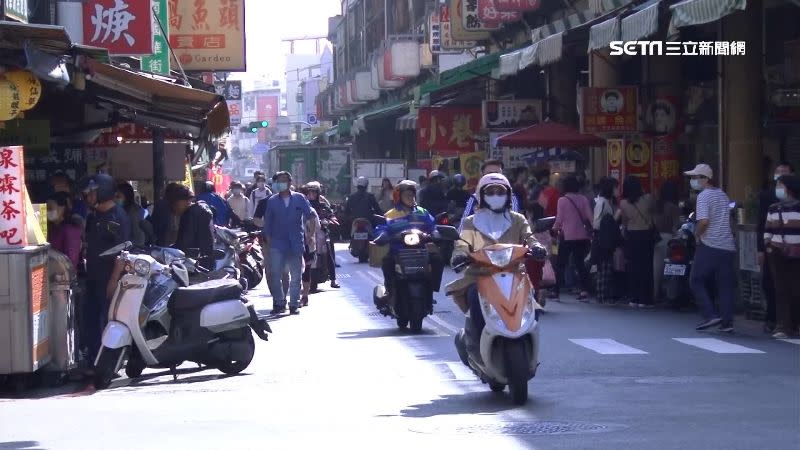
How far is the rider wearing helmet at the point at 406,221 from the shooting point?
56.3 feet

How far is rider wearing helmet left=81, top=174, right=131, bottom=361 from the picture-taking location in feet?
47.1

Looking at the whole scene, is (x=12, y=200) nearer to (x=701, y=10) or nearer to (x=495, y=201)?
(x=495, y=201)

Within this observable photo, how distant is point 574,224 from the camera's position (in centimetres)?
2191

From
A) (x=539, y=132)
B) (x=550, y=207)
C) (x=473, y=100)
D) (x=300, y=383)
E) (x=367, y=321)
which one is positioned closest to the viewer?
(x=300, y=383)

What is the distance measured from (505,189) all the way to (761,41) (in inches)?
514

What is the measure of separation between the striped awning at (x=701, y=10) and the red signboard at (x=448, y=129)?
21.6 m

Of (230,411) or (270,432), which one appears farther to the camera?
(230,411)

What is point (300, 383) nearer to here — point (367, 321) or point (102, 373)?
point (102, 373)

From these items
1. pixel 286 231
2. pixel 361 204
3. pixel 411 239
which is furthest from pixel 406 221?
pixel 361 204

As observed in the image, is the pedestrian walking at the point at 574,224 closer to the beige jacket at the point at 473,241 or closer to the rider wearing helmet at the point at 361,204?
the rider wearing helmet at the point at 361,204

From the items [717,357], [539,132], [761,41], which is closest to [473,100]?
[539,132]

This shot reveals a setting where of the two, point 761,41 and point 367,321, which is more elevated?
point 761,41

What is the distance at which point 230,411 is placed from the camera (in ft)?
37.0

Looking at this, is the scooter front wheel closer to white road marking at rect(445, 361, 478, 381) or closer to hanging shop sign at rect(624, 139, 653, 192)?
white road marking at rect(445, 361, 478, 381)
